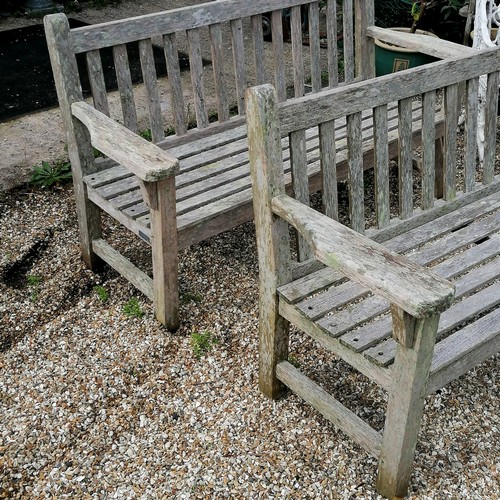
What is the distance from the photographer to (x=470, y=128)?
2998 mm

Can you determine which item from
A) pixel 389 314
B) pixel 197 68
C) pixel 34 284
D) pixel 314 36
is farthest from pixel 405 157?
pixel 34 284

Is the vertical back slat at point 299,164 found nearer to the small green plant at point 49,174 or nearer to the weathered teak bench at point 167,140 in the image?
the weathered teak bench at point 167,140

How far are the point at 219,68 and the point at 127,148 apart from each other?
102 cm

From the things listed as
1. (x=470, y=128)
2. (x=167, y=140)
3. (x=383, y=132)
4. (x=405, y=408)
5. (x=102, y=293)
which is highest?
(x=383, y=132)

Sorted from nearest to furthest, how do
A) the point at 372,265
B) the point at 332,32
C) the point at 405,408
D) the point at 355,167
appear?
the point at 372,265 < the point at 405,408 < the point at 355,167 < the point at 332,32

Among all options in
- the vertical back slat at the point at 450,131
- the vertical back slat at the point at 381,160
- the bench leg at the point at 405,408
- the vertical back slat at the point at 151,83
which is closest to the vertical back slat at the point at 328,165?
the vertical back slat at the point at 381,160

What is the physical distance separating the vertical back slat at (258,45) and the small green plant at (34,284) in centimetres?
149

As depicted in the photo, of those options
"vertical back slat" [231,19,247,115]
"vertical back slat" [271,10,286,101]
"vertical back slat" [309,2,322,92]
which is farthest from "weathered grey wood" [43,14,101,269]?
"vertical back slat" [309,2,322,92]

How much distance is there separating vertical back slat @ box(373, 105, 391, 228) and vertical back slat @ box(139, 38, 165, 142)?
46.6 inches

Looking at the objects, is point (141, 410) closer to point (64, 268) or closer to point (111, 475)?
point (111, 475)

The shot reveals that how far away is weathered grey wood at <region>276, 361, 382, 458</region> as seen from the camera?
2473 mm

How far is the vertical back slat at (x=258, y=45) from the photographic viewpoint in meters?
3.70

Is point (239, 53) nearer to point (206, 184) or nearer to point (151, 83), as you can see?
point (151, 83)

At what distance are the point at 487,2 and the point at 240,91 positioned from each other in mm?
2027
